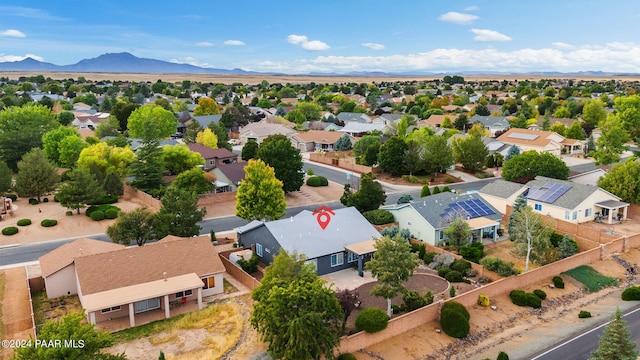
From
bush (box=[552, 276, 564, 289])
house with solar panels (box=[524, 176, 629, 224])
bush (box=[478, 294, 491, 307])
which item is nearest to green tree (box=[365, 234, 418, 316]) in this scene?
bush (box=[478, 294, 491, 307])

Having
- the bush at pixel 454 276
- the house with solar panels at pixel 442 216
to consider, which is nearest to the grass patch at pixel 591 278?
the house with solar panels at pixel 442 216

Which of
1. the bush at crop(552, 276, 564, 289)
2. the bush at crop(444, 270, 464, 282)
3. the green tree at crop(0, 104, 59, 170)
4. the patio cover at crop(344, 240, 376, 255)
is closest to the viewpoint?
the bush at crop(444, 270, 464, 282)

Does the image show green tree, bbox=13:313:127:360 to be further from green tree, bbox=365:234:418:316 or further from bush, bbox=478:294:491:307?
bush, bbox=478:294:491:307

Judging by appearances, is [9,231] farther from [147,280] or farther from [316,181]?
[316,181]

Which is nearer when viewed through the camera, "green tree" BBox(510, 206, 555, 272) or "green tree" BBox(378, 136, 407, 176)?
"green tree" BBox(510, 206, 555, 272)

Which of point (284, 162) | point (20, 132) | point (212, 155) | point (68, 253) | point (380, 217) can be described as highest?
point (20, 132)

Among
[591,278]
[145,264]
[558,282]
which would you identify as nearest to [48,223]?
[145,264]

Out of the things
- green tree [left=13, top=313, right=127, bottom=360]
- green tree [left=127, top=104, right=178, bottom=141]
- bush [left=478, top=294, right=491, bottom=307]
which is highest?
green tree [left=127, top=104, right=178, bottom=141]

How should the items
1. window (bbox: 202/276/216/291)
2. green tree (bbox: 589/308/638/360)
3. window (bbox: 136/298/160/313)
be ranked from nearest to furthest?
green tree (bbox: 589/308/638/360) → window (bbox: 136/298/160/313) → window (bbox: 202/276/216/291)
